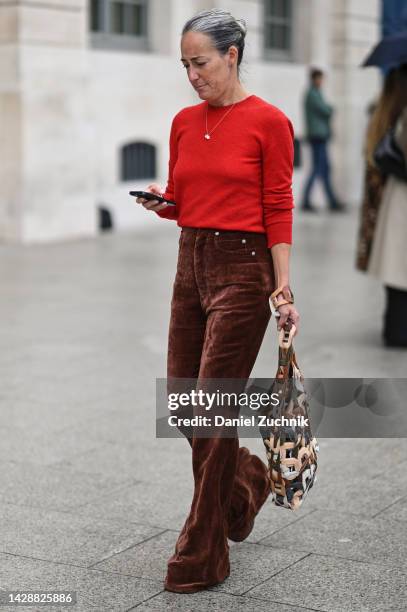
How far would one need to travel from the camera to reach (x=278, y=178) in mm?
3957

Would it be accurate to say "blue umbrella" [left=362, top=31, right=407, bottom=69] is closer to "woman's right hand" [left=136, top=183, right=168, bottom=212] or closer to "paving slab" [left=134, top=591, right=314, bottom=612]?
"woman's right hand" [left=136, top=183, right=168, bottom=212]

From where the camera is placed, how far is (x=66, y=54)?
13.8 meters

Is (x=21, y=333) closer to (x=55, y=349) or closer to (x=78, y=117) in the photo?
(x=55, y=349)

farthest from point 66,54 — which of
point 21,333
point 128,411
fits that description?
point 128,411

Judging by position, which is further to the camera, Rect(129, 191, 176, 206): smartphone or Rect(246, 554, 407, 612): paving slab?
Rect(129, 191, 176, 206): smartphone

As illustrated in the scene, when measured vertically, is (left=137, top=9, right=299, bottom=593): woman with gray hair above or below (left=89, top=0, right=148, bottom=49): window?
below

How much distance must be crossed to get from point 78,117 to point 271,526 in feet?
32.8

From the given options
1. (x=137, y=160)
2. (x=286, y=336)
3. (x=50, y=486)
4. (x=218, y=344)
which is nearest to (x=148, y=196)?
(x=218, y=344)

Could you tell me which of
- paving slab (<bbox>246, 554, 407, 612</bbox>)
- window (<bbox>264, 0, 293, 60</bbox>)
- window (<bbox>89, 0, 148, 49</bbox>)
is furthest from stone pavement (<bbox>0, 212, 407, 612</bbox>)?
window (<bbox>264, 0, 293, 60</bbox>)

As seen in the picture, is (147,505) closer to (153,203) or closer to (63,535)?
(63,535)

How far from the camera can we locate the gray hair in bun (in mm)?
3877

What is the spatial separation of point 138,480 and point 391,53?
11.8 ft

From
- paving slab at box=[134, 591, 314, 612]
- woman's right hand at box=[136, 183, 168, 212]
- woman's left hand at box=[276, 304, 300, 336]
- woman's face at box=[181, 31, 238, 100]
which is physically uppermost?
woman's face at box=[181, 31, 238, 100]

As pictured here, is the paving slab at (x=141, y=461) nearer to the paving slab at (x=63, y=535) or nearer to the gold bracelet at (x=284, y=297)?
the paving slab at (x=63, y=535)
